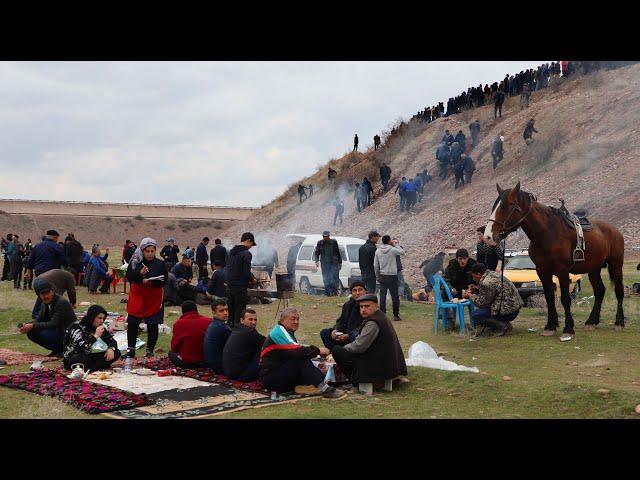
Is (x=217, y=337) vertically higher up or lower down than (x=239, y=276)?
Answer: lower down

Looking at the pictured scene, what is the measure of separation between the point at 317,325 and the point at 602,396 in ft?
25.1

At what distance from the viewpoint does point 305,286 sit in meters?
21.8

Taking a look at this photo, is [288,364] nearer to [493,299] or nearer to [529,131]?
[493,299]

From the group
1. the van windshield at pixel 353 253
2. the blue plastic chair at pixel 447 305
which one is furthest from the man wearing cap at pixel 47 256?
the van windshield at pixel 353 253

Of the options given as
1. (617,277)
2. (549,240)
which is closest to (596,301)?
(617,277)

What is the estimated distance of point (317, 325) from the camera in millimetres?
14438

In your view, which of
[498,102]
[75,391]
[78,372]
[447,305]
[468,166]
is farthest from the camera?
[498,102]

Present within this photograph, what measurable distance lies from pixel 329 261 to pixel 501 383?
1149 centimetres

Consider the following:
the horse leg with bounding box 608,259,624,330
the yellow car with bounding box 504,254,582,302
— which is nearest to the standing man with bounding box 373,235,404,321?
the yellow car with bounding box 504,254,582,302

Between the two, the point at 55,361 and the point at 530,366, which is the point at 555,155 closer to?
the point at 530,366

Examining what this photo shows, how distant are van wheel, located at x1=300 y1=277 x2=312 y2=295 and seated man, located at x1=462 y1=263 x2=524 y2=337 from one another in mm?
9961

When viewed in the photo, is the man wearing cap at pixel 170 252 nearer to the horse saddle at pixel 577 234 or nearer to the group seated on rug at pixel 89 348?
the group seated on rug at pixel 89 348

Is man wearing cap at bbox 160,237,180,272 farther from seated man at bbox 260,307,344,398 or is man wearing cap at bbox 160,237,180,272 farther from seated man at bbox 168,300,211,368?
seated man at bbox 260,307,344,398
